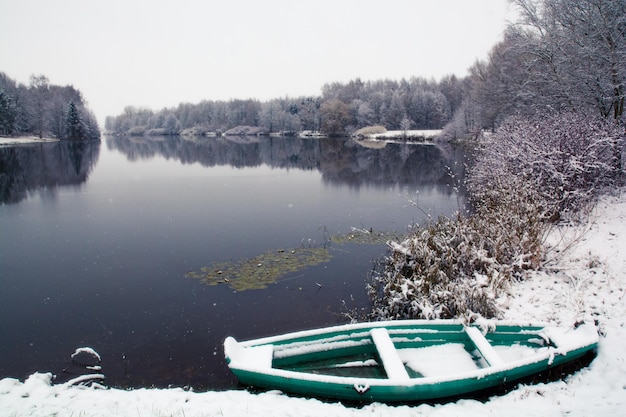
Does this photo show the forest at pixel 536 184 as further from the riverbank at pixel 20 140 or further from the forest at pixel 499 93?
the riverbank at pixel 20 140

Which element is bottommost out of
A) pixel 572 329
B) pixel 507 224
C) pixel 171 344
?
pixel 171 344

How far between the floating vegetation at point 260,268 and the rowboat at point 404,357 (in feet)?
11.7

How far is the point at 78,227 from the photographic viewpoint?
14.6 m

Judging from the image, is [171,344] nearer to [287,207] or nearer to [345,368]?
[345,368]

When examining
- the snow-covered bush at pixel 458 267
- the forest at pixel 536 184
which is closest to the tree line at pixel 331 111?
the forest at pixel 536 184

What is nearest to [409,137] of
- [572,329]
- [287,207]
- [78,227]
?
[287,207]

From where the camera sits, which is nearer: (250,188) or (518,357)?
(518,357)

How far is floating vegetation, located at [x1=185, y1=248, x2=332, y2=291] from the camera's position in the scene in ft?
32.0

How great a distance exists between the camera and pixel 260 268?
1055cm

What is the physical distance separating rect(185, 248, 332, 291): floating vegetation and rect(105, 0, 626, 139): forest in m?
11.7

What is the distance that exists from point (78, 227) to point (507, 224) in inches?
560

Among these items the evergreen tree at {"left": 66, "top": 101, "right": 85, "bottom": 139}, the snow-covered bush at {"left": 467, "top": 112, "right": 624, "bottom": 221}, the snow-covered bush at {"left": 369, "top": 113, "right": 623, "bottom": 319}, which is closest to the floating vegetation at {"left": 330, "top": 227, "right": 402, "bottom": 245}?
the snow-covered bush at {"left": 369, "top": 113, "right": 623, "bottom": 319}

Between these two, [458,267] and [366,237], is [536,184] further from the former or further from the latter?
[366,237]

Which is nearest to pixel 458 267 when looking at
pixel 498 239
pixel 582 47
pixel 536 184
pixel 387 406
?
pixel 498 239
